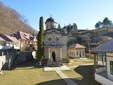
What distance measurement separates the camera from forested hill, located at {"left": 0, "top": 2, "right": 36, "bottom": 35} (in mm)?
79875

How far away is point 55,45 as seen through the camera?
43.6 m

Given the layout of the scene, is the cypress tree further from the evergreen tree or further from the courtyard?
the courtyard

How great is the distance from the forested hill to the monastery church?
37723mm

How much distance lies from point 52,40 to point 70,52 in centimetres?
1710

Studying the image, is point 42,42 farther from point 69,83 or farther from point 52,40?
point 69,83

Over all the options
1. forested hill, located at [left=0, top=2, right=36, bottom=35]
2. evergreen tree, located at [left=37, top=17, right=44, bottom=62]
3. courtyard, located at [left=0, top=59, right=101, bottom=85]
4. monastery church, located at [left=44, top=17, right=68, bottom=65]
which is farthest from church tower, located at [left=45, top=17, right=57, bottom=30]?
forested hill, located at [left=0, top=2, right=36, bottom=35]

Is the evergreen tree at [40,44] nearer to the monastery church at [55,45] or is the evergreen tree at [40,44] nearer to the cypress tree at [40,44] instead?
the cypress tree at [40,44]

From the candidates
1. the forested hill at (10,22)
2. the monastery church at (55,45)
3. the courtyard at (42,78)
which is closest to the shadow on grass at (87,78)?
the courtyard at (42,78)

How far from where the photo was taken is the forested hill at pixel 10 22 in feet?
262

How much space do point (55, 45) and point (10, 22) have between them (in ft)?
165

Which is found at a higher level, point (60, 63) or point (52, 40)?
point (52, 40)

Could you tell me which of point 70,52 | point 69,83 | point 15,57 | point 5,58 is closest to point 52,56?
point 15,57

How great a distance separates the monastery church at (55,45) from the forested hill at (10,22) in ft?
124

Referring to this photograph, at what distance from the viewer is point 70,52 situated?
2373 inches
